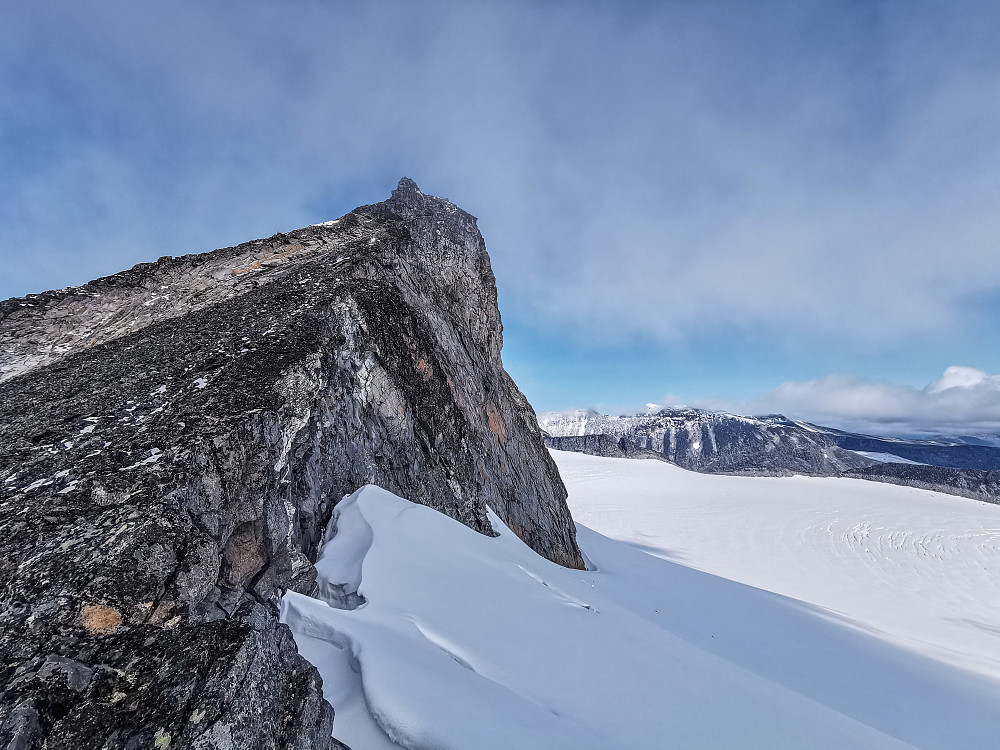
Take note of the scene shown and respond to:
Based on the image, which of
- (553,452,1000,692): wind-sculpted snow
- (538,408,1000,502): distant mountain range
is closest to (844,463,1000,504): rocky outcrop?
(538,408,1000,502): distant mountain range

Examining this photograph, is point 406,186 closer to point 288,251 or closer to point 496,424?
point 288,251

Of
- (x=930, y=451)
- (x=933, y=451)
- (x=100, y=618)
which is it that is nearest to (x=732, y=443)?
(x=930, y=451)

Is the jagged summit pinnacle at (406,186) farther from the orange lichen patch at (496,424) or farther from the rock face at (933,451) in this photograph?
the rock face at (933,451)

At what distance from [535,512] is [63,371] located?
25.1 feet

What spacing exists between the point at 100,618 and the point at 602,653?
3.45 meters

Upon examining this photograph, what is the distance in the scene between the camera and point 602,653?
3477 millimetres

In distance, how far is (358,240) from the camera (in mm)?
8719

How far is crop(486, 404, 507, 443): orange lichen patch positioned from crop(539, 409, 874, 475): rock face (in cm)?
8128

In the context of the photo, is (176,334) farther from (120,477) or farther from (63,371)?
(120,477)

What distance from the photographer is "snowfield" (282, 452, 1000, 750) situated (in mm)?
2469

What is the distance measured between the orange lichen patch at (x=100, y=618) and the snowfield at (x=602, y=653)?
3.50ft

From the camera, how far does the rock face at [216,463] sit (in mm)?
1978

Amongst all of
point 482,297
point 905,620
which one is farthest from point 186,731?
point 905,620

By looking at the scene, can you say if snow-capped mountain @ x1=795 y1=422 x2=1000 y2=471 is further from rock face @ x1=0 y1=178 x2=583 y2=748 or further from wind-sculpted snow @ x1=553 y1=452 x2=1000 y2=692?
rock face @ x1=0 y1=178 x2=583 y2=748
